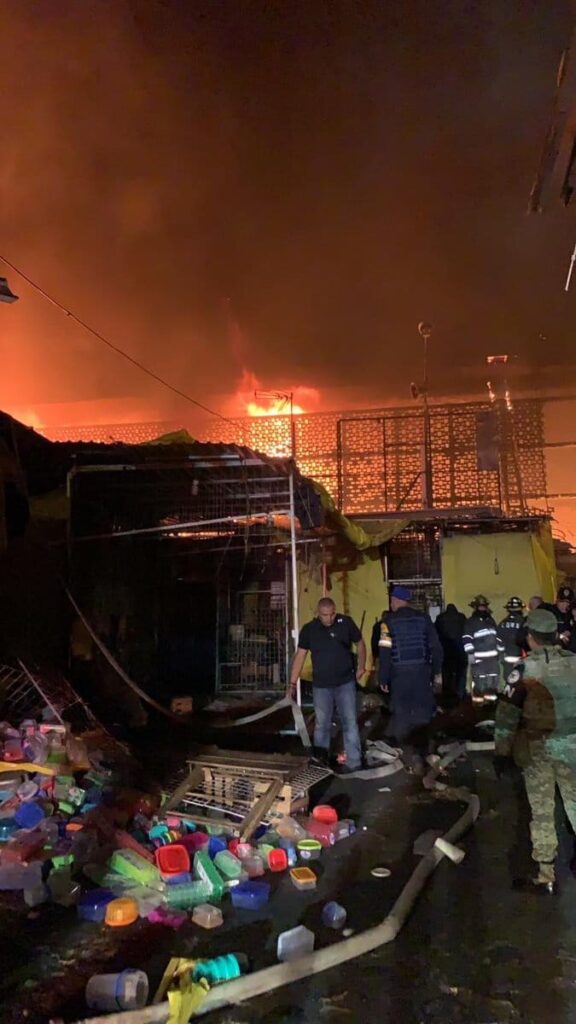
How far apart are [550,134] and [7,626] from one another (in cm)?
665

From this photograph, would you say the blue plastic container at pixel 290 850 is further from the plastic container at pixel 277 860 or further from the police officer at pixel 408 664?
the police officer at pixel 408 664

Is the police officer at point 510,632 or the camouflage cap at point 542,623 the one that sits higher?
the camouflage cap at point 542,623

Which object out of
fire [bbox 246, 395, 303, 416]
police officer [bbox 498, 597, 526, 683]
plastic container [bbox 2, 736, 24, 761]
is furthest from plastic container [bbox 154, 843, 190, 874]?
fire [bbox 246, 395, 303, 416]

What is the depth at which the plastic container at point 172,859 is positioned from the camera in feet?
12.7

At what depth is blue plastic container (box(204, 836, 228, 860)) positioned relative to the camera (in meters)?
4.26

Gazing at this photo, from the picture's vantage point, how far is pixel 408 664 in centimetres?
670

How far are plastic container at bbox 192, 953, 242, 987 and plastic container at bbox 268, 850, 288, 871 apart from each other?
4.27ft

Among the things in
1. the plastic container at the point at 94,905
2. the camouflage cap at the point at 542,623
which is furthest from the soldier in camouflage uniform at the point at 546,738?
the plastic container at the point at 94,905

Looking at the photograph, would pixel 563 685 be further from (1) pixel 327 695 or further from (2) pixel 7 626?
(2) pixel 7 626

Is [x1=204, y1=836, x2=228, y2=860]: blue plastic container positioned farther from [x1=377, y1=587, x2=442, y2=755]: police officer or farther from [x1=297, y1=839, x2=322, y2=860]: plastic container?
[x1=377, y1=587, x2=442, y2=755]: police officer

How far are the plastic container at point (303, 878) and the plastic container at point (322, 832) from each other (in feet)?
1.97

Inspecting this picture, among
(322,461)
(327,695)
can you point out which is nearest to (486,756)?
(327,695)

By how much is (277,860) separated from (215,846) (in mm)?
408

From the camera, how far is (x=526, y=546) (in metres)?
11.0
